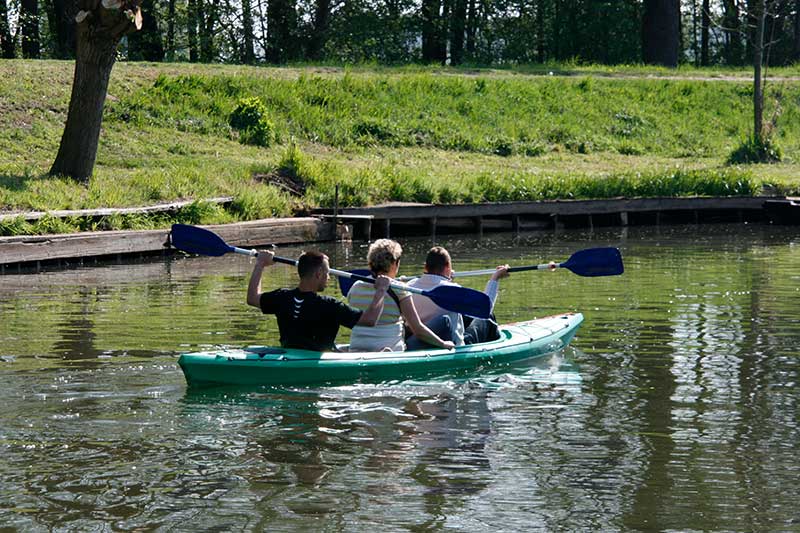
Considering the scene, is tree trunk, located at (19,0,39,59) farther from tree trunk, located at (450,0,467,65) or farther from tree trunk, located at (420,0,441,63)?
A: tree trunk, located at (450,0,467,65)

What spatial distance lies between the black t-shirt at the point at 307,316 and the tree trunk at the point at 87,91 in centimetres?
1162

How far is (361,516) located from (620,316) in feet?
24.9

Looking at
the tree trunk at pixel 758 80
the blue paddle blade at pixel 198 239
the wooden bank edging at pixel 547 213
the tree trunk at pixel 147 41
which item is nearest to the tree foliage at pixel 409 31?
the tree trunk at pixel 147 41

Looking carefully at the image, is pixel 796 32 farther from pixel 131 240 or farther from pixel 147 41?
pixel 131 240

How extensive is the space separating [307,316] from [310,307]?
12 cm

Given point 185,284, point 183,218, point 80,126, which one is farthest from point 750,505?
point 80,126

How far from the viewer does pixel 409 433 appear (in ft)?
27.9

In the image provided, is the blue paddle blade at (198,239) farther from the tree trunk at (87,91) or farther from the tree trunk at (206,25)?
the tree trunk at (206,25)

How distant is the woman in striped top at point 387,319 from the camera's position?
33.0 ft

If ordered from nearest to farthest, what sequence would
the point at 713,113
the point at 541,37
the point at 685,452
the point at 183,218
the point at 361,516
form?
the point at 361,516, the point at 685,452, the point at 183,218, the point at 713,113, the point at 541,37

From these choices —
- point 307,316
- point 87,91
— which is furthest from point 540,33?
point 307,316

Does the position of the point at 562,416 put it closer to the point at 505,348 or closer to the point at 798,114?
the point at 505,348

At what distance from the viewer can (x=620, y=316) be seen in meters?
13.8

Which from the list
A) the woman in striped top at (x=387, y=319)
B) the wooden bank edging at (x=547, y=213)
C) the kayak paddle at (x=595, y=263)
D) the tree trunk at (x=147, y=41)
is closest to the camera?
the woman in striped top at (x=387, y=319)
